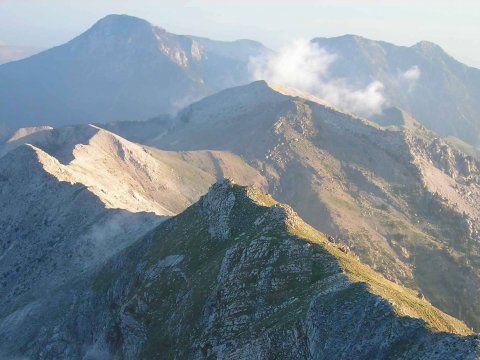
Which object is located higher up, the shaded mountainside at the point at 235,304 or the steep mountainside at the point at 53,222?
the shaded mountainside at the point at 235,304

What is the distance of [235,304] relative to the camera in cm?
5409

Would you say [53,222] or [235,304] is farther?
[53,222]

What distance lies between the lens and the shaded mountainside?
40.7 metres

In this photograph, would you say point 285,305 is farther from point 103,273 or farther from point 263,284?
point 103,273

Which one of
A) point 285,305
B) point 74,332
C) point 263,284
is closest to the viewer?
point 285,305

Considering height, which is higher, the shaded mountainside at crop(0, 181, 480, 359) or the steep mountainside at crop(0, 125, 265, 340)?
the shaded mountainside at crop(0, 181, 480, 359)

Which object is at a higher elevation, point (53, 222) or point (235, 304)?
point (235, 304)

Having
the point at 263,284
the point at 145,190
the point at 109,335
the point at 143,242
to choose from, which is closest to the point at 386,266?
the point at 145,190

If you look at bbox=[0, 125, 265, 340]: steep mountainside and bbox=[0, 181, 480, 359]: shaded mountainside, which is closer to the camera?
bbox=[0, 181, 480, 359]: shaded mountainside

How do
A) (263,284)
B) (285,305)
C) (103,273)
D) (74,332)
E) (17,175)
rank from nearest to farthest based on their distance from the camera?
(285,305) < (263,284) < (74,332) < (103,273) < (17,175)

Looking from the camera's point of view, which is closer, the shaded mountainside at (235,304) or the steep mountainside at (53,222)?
the shaded mountainside at (235,304)

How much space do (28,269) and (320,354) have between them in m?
96.5

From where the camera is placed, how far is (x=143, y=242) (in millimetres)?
91750

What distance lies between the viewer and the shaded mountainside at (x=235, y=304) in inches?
1601
